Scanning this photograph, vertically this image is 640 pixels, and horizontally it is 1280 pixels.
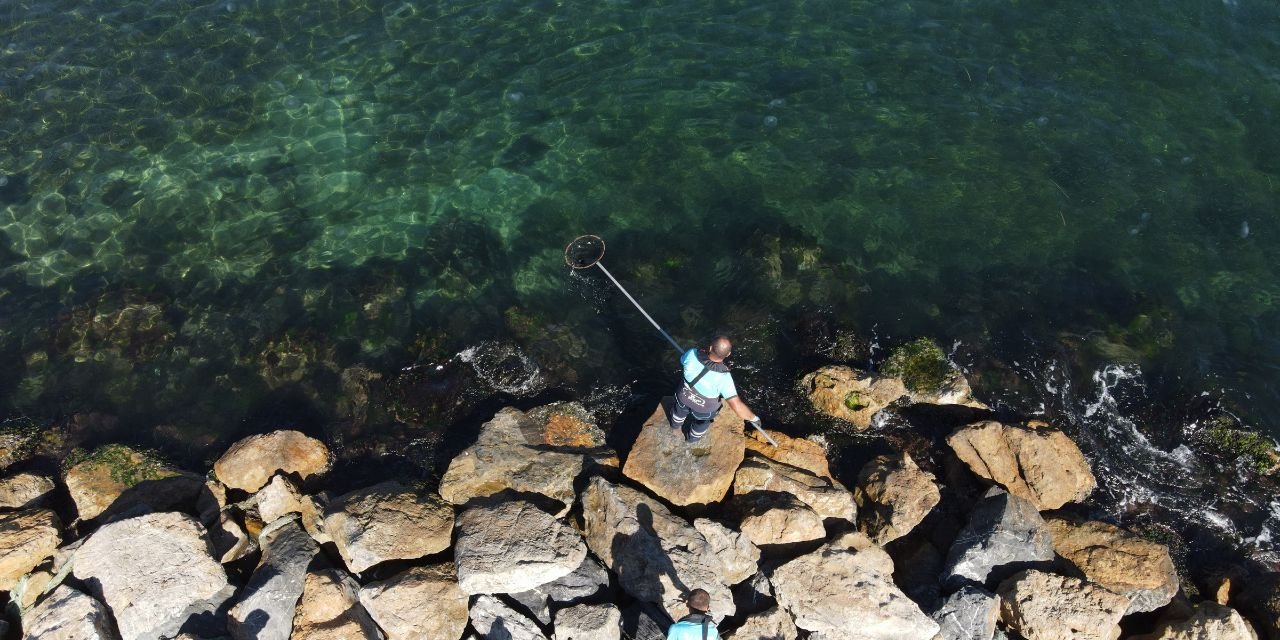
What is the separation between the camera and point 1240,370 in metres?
14.3

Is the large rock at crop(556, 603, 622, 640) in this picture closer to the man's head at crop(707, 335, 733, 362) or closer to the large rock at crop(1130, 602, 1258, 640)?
the man's head at crop(707, 335, 733, 362)

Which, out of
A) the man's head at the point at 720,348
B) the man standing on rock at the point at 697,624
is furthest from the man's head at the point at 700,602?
the man's head at the point at 720,348

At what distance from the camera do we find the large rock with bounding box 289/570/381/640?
9.92m

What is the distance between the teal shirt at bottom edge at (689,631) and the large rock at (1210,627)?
21.8ft

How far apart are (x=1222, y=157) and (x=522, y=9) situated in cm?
1772

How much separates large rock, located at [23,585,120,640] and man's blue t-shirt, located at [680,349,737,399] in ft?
27.6

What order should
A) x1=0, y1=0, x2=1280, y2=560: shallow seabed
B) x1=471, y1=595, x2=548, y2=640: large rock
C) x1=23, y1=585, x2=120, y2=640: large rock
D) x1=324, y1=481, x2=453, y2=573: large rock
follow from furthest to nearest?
x1=0, y1=0, x2=1280, y2=560: shallow seabed < x1=324, y1=481, x2=453, y2=573: large rock < x1=471, y1=595, x2=548, y2=640: large rock < x1=23, y1=585, x2=120, y2=640: large rock

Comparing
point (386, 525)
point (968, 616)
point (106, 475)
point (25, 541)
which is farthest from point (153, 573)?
Answer: point (968, 616)

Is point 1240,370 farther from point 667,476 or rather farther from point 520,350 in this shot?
point 520,350

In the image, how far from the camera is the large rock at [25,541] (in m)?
10.5

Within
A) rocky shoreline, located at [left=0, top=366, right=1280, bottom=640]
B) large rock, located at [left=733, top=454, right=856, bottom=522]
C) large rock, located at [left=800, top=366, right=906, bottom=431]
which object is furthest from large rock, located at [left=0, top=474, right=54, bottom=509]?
large rock, located at [left=800, top=366, right=906, bottom=431]

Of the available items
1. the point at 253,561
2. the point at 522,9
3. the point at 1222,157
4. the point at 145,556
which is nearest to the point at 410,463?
the point at 253,561

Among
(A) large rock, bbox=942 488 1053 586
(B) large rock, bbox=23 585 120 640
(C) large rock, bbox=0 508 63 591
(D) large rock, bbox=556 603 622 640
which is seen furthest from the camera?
(A) large rock, bbox=942 488 1053 586

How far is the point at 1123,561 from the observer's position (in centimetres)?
1131
